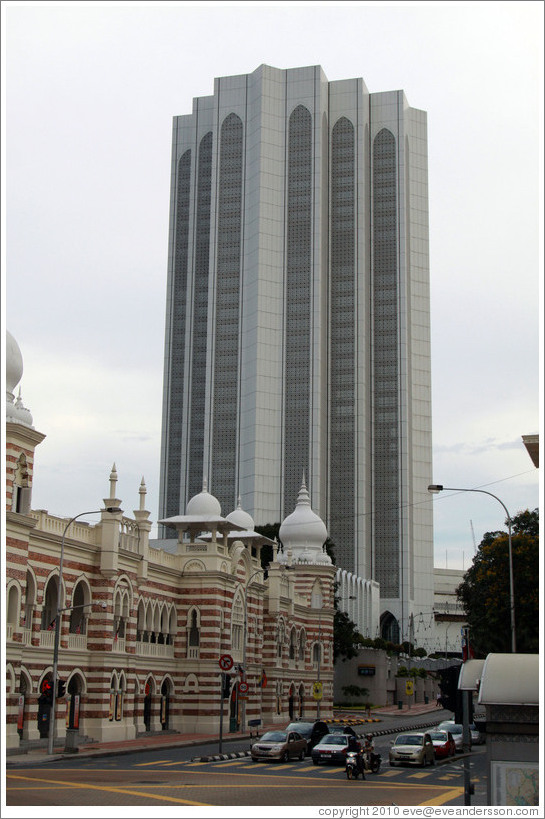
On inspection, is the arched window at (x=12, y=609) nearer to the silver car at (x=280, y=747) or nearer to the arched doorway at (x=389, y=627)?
the silver car at (x=280, y=747)

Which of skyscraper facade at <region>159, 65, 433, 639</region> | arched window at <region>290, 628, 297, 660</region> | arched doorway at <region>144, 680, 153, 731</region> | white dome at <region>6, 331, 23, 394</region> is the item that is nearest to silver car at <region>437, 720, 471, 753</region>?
arched doorway at <region>144, 680, 153, 731</region>

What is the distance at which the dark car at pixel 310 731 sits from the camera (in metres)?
42.2

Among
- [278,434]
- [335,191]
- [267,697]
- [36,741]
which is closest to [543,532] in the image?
[36,741]

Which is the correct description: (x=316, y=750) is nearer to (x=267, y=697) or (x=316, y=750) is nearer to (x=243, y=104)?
(x=267, y=697)

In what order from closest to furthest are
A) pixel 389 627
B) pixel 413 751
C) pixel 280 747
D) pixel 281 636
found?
pixel 413 751 < pixel 280 747 < pixel 281 636 < pixel 389 627

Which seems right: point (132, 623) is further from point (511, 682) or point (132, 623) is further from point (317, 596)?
point (511, 682)

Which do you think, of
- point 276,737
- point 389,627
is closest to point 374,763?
point 276,737

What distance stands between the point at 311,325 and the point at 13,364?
96895 mm

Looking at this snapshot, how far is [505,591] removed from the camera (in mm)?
53969

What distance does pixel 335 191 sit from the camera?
5655 inches

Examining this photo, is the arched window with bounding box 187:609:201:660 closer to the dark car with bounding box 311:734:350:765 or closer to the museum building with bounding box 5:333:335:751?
the museum building with bounding box 5:333:335:751

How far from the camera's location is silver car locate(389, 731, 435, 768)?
121ft

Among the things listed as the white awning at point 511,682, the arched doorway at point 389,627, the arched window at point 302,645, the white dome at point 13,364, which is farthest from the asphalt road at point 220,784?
the arched doorway at point 389,627

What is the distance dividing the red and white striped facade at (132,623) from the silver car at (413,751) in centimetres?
846
